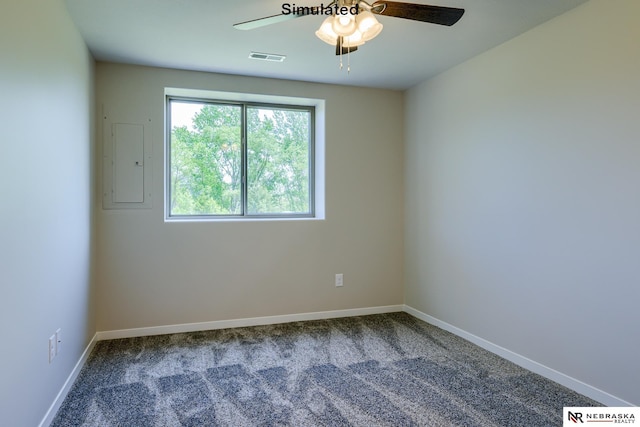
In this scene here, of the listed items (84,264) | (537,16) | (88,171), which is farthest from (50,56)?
(537,16)

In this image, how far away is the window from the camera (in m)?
3.60

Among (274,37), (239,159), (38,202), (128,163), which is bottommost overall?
(38,202)

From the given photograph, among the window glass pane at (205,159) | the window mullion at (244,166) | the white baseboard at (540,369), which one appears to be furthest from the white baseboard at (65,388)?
the white baseboard at (540,369)

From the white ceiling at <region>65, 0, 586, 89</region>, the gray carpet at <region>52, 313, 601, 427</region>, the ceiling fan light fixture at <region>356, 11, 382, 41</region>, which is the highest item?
the white ceiling at <region>65, 0, 586, 89</region>

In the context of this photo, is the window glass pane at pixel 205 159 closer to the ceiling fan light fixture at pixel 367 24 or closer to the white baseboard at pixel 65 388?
the white baseboard at pixel 65 388

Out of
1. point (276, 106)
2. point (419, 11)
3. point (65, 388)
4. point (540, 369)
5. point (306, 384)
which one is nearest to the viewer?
point (419, 11)

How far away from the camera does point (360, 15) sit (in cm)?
189

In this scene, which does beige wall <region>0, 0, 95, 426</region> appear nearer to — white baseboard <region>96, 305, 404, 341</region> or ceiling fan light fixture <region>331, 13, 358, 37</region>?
white baseboard <region>96, 305, 404, 341</region>

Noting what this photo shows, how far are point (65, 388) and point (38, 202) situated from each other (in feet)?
4.00

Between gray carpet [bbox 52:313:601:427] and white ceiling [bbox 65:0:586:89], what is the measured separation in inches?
95.9

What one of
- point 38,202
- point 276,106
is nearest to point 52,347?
point 38,202

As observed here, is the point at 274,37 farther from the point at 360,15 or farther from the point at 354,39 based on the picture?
the point at 360,15

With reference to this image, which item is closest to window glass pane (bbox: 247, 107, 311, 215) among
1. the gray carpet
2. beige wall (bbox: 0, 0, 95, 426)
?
the gray carpet

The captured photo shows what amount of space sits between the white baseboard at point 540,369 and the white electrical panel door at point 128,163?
312cm
